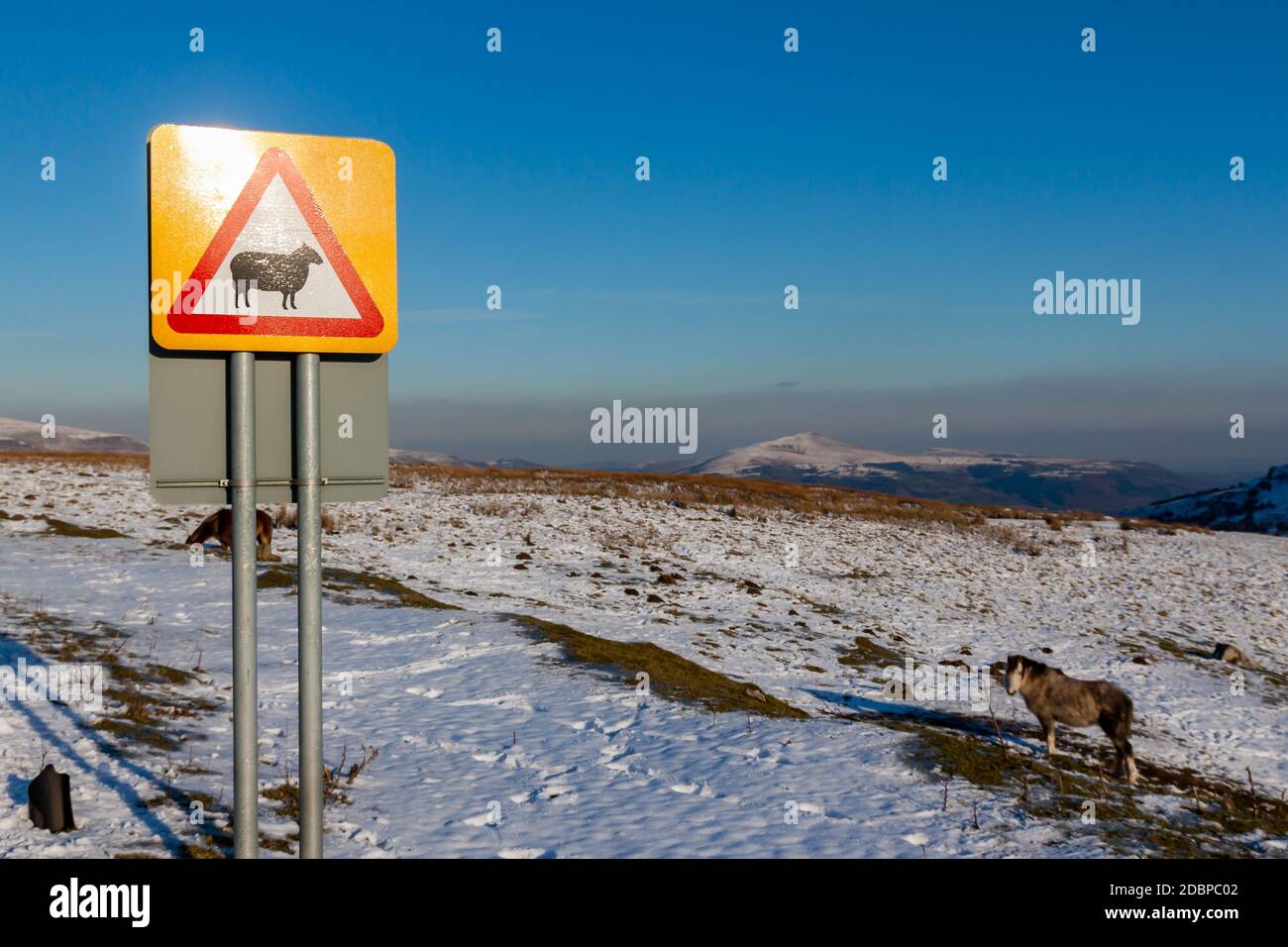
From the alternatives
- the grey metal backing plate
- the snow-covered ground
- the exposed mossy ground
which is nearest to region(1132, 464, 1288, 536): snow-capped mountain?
the snow-covered ground

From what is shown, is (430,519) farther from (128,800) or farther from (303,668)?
(303,668)

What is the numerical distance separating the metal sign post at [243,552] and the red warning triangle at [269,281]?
175 mm

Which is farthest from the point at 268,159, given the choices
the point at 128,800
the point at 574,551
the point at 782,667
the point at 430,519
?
the point at 430,519

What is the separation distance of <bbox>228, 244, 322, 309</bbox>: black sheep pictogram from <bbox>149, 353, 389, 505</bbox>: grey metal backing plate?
1.04ft

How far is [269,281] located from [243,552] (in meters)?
1.19

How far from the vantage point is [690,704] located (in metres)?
9.88

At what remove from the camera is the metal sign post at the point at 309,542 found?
3584mm

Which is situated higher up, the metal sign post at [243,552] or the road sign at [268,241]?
the road sign at [268,241]

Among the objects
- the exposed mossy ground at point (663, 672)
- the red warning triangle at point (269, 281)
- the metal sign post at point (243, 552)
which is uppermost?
the red warning triangle at point (269, 281)

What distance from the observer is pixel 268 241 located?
346cm

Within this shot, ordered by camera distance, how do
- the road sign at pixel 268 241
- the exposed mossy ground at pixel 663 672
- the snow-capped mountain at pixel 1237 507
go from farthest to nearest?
the snow-capped mountain at pixel 1237 507 < the exposed mossy ground at pixel 663 672 < the road sign at pixel 268 241

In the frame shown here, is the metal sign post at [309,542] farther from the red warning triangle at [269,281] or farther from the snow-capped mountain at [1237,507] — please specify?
the snow-capped mountain at [1237,507]

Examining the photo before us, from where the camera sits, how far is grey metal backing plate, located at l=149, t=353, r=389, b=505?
3.42 metres

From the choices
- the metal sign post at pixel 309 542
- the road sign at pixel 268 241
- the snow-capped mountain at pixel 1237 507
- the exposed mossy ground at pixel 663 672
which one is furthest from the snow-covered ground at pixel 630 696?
the snow-capped mountain at pixel 1237 507
